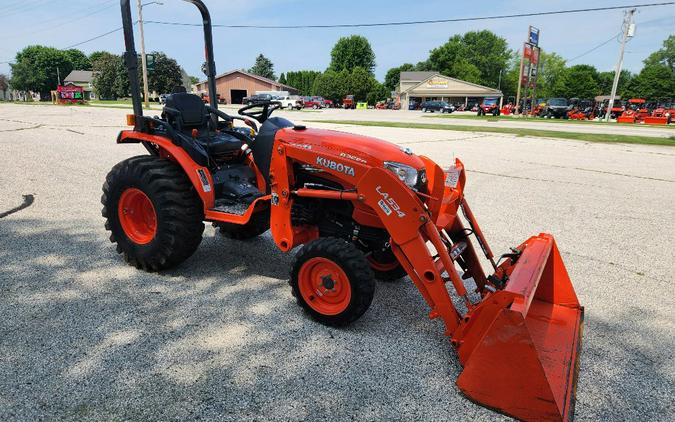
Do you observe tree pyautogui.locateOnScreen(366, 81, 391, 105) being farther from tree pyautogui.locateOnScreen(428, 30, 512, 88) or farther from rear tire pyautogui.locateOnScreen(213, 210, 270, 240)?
rear tire pyautogui.locateOnScreen(213, 210, 270, 240)

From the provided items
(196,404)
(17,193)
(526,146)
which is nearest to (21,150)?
(17,193)

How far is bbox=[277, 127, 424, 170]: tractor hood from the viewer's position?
9.52ft

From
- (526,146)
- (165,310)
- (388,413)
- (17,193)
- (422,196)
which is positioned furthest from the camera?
(526,146)

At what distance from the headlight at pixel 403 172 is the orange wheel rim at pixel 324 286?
2.31 feet

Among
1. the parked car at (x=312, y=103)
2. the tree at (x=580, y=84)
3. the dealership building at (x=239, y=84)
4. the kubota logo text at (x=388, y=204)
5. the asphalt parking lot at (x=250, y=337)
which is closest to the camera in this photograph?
the asphalt parking lot at (x=250, y=337)

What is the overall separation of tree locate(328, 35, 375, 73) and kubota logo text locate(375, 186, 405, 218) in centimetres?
9674

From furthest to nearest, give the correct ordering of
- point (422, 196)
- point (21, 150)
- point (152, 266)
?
point (21, 150) → point (152, 266) → point (422, 196)

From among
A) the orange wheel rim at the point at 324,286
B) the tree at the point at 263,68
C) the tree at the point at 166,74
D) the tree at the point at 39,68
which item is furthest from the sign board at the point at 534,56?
the tree at the point at 39,68

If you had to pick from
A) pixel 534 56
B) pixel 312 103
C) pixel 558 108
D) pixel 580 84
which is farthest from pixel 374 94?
pixel 558 108

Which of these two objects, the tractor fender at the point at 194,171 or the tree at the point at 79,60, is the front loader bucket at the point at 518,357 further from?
the tree at the point at 79,60

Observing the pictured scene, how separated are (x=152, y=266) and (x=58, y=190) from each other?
4.03 meters

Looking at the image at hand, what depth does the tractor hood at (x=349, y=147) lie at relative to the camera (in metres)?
2.90

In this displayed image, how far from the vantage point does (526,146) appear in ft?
46.5

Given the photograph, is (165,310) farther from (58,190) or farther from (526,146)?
(526,146)
